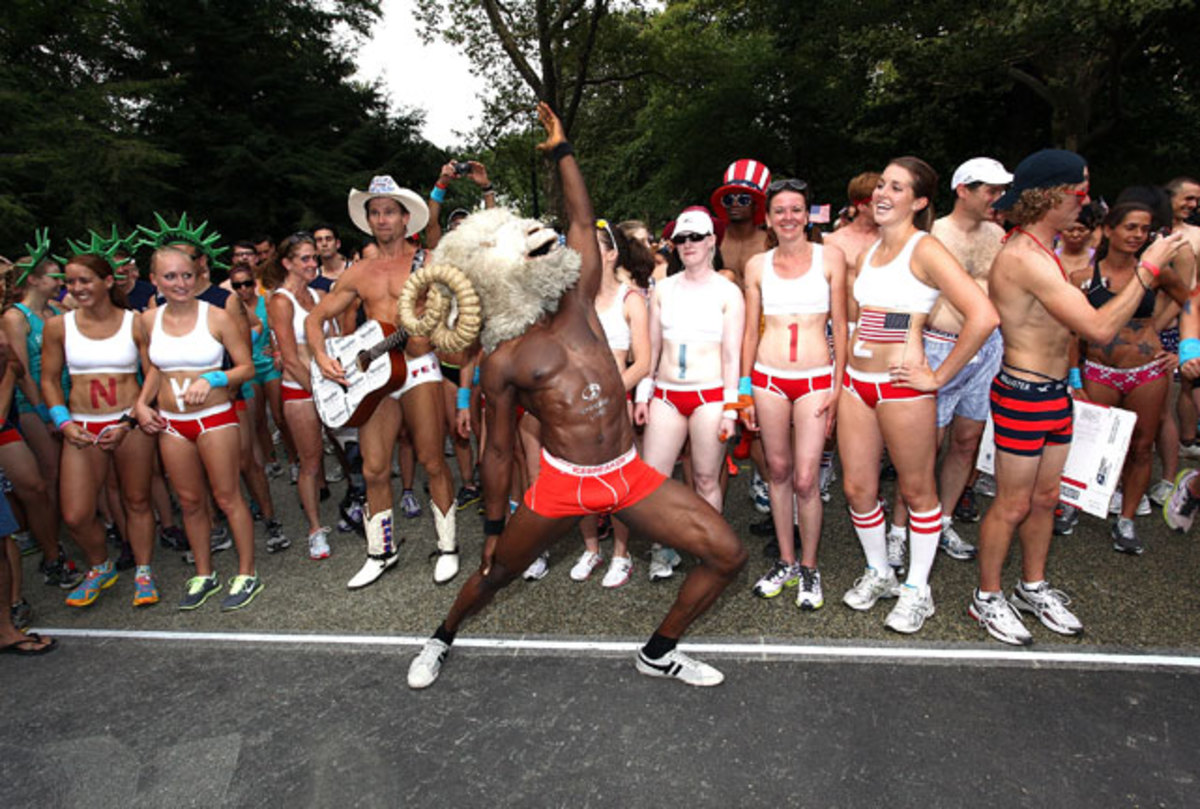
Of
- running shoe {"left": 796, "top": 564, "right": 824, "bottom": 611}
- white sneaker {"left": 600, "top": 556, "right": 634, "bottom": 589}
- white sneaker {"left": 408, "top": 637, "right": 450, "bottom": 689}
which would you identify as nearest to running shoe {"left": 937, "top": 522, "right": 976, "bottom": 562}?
running shoe {"left": 796, "top": 564, "right": 824, "bottom": 611}

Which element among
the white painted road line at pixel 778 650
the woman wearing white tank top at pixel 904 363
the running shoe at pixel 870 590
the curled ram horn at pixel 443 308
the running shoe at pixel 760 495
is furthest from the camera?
the running shoe at pixel 760 495

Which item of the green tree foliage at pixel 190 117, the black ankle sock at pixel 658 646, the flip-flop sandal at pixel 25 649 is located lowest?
the flip-flop sandal at pixel 25 649

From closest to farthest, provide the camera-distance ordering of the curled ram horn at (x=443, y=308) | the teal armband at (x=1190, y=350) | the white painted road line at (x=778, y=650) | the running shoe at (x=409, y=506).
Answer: the curled ram horn at (x=443, y=308), the white painted road line at (x=778, y=650), the teal armband at (x=1190, y=350), the running shoe at (x=409, y=506)

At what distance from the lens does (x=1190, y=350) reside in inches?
156

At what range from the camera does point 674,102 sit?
81.7 feet

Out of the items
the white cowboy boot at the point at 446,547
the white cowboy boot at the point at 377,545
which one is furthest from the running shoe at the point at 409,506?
the white cowboy boot at the point at 446,547

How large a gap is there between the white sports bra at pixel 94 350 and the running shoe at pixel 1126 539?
6.68m

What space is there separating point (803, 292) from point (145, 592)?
468 cm

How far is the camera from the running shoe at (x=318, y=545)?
5324mm

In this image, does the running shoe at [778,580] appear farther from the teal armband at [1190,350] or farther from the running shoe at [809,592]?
the teal armband at [1190,350]

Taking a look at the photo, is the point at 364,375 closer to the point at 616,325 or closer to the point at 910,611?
the point at 616,325

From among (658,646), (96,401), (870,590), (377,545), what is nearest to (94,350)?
(96,401)

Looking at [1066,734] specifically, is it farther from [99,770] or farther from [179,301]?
[179,301]

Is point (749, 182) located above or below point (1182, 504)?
above
